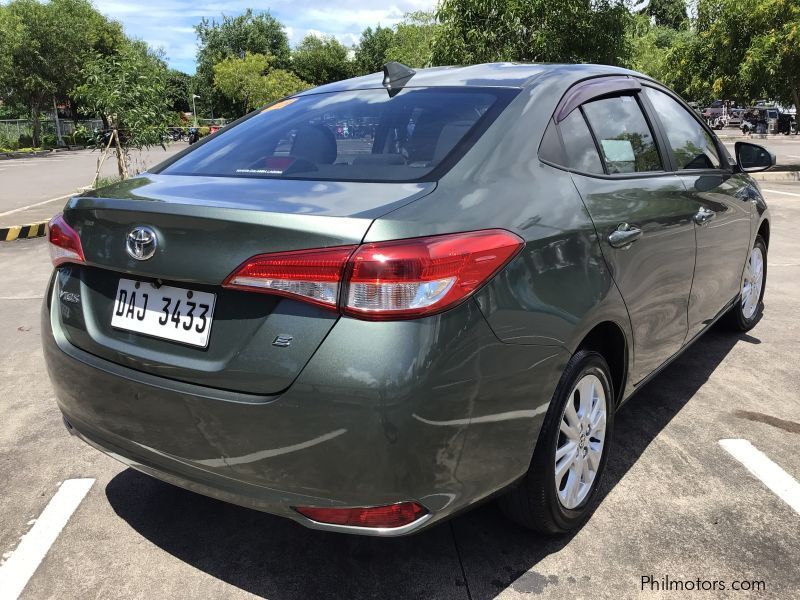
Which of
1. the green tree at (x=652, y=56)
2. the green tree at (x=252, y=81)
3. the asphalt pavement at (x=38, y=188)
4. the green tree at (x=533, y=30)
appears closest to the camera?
the asphalt pavement at (x=38, y=188)

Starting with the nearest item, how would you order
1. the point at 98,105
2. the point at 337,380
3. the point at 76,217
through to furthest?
the point at 337,380, the point at 76,217, the point at 98,105

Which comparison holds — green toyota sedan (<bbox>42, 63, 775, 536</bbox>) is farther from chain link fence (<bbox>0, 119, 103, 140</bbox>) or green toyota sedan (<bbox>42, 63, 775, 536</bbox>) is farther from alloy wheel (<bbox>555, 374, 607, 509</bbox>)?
chain link fence (<bbox>0, 119, 103, 140</bbox>)

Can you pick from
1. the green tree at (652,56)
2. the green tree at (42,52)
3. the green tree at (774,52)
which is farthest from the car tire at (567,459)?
the green tree at (42,52)

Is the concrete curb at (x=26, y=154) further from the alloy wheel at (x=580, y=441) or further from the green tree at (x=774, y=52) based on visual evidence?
the alloy wheel at (x=580, y=441)

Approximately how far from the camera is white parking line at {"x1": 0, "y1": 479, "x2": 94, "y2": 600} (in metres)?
2.36

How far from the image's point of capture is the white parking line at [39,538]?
236cm

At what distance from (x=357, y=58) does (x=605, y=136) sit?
291ft

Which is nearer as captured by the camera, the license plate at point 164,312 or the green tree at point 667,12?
the license plate at point 164,312

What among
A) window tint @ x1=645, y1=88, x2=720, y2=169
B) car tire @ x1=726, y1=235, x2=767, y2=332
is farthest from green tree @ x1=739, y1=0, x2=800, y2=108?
window tint @ x1=645, y1=88, x2=720, y2=169

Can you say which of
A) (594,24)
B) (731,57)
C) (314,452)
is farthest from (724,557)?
(731,57)

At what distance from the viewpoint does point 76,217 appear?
7.66ft

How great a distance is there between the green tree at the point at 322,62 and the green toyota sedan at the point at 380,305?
83.8 meters

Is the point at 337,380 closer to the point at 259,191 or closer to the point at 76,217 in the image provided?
the point at 259,191

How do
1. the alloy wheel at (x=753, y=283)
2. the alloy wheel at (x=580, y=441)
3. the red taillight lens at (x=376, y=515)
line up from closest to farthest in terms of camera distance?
the red taillight lens at (x=376, y=515)
the alloy wheel at (x=580, y=441)
the alloy wheel at (x=753, y=283)
